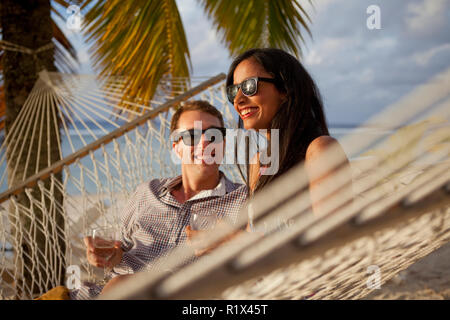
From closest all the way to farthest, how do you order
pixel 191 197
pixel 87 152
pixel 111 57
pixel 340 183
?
1. pixel 340 183
2. pixel 191 197
3. pixel 87 152
4. pixel 111 57

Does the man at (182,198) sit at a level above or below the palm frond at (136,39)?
below

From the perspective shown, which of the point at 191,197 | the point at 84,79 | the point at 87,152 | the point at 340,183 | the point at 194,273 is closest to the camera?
the point at 194,273

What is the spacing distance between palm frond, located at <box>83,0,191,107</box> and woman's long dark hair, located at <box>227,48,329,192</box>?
2.78 m

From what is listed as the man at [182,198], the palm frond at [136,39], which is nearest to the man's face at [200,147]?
the man at [182,198]

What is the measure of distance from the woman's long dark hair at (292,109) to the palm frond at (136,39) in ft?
9.11

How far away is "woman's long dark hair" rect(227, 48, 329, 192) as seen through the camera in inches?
48.1

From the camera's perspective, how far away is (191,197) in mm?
1683

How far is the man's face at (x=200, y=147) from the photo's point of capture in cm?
164

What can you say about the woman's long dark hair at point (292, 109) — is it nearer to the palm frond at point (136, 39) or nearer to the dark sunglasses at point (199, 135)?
the dark sunglasses at point (199, 135)

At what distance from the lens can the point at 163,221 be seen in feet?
5.39

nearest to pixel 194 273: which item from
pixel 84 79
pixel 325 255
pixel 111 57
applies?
pixel 325 255

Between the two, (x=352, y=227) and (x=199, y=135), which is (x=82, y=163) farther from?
(x=352, y=227)
